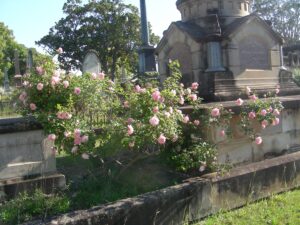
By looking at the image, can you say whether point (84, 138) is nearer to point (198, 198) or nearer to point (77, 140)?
point (77, 140)

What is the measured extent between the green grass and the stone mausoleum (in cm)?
260

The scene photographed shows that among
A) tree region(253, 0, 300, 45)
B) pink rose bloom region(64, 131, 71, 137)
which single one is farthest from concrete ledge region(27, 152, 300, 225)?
tree region(253, 0, 300, 45)

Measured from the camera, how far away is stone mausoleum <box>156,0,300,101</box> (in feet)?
23.3

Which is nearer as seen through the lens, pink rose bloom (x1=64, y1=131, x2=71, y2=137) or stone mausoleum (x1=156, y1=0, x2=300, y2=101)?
pink rose bloom (x1=64, y1=131, x2=71, y2=137)

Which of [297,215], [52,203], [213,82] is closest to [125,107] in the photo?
[52,203]

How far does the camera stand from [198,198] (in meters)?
4.13

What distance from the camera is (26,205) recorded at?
3.97 m

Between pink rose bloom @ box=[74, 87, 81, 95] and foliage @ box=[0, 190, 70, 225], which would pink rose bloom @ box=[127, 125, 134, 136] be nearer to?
pink rose bloom @ box=[74, 87, 81, 95]

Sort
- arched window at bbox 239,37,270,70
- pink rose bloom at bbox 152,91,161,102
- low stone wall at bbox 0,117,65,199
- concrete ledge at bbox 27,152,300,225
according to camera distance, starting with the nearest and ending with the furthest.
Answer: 1. concrete ledge at bbox 27,152,300,225
2. pink rose bloom at bbox 152,91,161,102
3. low stone wall at bbox 0,117,65,199
4. arched window at bbox 239,37,270,70

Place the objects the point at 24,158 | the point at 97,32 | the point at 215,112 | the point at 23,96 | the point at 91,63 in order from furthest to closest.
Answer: the point at 97,32 → the point at 91,63 → the point at 24,158 → the point at 215,112 → the point at 23,96

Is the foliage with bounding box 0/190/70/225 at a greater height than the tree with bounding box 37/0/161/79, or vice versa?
the tree with bounding box 37/0/161/79

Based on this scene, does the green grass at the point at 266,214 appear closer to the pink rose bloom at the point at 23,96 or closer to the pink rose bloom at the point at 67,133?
the pink rose bloom at the point at 67,133

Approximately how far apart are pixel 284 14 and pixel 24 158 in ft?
171

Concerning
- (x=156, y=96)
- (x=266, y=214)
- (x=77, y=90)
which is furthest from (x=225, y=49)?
(x=77, y=90)
